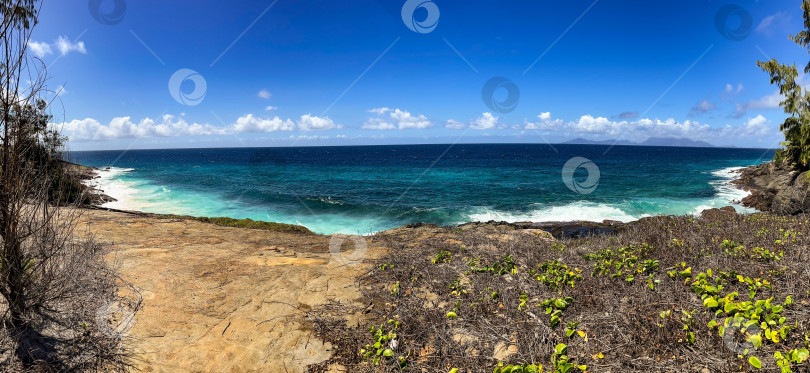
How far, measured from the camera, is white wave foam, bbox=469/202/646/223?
23781mm

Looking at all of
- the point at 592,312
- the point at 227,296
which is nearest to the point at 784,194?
the point at 592,312

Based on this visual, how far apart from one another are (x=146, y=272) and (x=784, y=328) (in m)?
9.52

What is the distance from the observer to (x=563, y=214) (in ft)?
81.5

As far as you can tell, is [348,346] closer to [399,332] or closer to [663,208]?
[399,332]

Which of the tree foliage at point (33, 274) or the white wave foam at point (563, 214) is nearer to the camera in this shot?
the tree foliage at point (33, 274)

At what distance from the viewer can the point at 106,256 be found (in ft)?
24.0

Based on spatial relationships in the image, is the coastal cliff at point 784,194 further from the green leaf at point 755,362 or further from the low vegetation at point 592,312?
the green leaf at point 755,362

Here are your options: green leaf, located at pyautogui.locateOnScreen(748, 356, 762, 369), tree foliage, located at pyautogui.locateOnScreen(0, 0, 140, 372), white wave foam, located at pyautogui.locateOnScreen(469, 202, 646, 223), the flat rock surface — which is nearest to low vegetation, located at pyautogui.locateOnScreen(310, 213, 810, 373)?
green leaf, located at pyautogui.locateOnScreen(748, 356, 762, 369)

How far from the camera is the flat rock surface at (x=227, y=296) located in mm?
4449

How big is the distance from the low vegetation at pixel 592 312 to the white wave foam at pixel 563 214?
1721cm

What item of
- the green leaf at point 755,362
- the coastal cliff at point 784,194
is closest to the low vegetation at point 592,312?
the green leaf at point 755,362

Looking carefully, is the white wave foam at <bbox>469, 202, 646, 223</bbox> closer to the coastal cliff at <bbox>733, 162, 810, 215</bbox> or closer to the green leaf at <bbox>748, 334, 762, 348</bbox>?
the coastal cliff at <bbox>733, 162, 810, 215</bbox>

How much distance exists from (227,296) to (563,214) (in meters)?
24.1

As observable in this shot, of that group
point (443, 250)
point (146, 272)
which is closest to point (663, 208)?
point (443, 250)
